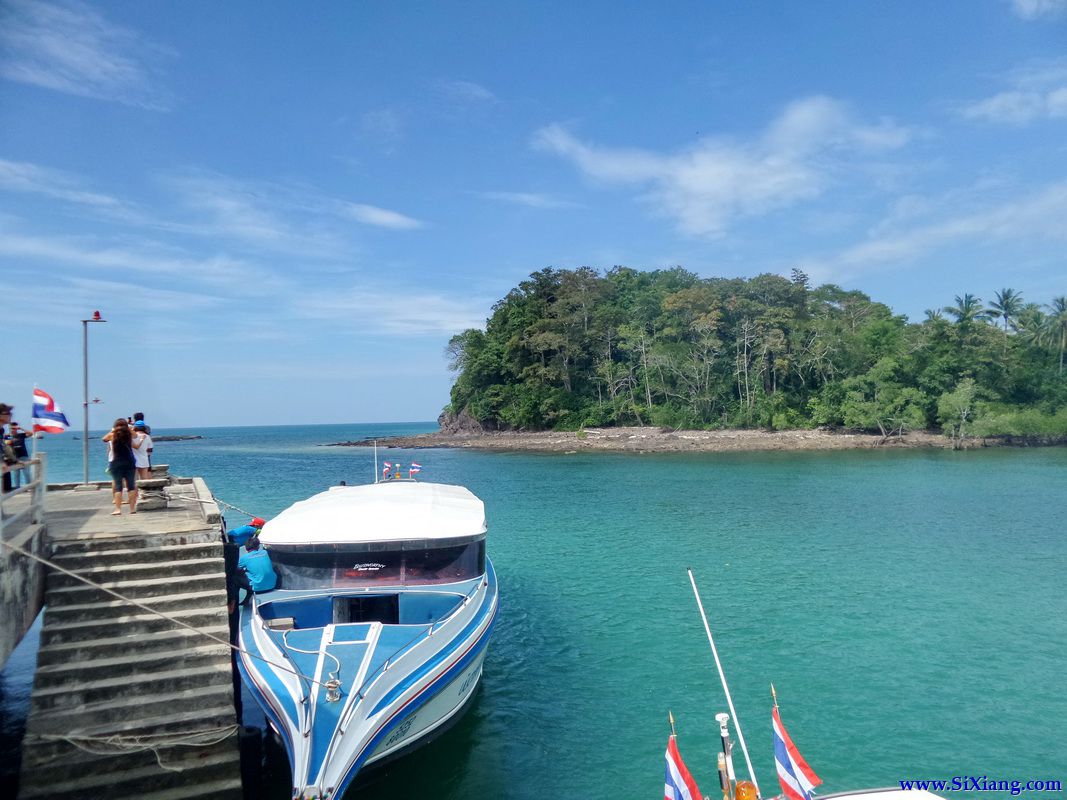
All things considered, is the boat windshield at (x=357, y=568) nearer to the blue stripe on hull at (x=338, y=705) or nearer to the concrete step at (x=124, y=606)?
the blue stripe on hull at (x=338, y=705)

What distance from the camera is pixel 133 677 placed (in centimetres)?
762

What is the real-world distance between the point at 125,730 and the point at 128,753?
0.89 feet

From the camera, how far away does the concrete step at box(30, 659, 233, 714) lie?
7.24 meters

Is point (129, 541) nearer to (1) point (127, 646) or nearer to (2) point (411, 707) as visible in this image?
(1) point (127, 646)

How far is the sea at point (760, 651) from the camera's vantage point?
872 centimetres

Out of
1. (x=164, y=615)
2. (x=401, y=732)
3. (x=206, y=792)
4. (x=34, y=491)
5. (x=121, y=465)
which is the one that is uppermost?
(x=121, y=465)

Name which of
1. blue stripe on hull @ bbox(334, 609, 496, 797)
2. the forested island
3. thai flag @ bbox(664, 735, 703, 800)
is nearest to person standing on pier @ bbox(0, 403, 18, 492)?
blue stripe on hull @ bbox(334, 609, 496, 797)

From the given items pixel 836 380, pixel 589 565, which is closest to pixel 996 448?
pixel 836 380

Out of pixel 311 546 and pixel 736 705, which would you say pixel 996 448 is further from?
pixel 311 546

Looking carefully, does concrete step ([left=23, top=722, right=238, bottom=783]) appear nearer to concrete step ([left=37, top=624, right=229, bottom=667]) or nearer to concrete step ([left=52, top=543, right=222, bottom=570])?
concrete step ([left=37, top=624, right=229, bottom=667])

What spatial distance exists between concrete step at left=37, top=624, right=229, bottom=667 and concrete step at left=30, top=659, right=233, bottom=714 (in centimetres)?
30

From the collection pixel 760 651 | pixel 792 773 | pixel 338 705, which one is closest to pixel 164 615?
pixel 338 705

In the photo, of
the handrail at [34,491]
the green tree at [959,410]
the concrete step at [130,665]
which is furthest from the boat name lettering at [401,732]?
the green tree at [959,410]

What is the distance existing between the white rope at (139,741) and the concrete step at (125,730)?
23mm
